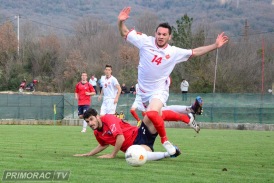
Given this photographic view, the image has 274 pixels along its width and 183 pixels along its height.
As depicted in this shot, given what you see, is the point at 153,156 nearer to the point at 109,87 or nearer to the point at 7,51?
the point at 109,87

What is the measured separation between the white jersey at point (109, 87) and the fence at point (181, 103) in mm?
12761

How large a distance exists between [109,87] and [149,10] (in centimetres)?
15488

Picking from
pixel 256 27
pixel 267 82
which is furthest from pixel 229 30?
pixel 267 82

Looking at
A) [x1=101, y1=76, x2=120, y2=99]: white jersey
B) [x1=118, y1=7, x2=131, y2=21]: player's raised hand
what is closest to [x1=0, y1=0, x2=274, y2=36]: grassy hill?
[x1=101, y1=76, x2=120, y2=99]: white jersey

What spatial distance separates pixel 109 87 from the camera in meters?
23.0

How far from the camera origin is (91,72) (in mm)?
74750

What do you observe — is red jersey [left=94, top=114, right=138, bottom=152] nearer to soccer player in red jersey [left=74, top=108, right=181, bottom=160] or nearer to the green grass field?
soccer player in red jersey [left=74, top=108, right=181, bottom=160]

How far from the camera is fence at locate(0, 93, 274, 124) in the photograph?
113 ft

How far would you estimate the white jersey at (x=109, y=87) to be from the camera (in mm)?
22766

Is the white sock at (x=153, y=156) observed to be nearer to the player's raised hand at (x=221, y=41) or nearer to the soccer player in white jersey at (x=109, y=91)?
the player's raised hand at (x=221, y=41)

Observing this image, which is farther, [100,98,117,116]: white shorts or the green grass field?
[100,98,117,116]: white shorts

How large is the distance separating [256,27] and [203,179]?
134 meters

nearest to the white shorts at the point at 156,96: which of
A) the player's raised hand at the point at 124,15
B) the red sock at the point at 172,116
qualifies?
the red sock at the point at 172,116

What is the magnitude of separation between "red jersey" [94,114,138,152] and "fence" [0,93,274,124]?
22.7 meters
